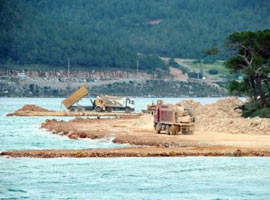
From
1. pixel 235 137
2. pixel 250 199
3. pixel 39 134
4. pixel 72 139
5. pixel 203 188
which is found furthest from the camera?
pixel 39 134

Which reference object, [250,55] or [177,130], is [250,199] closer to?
[177,130]

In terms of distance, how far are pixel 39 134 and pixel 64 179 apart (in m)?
27.8

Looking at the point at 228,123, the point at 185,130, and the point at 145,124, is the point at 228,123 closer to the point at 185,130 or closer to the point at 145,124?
the point at 185,130

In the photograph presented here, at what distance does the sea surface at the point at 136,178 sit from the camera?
32000 mm

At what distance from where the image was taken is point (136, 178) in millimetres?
35594

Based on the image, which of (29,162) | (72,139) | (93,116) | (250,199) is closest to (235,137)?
(72,139)

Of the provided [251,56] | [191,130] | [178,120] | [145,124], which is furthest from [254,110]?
[178,120]

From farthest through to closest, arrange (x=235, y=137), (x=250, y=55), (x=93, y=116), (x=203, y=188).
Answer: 1. (x=93, y=116)
2. (x=250, y=55)
3. (x=235, y=137)
4. (x=203, y=188)

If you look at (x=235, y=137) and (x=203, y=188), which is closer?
(x=203, y=188)

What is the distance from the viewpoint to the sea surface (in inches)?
1260

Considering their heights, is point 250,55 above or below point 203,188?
above

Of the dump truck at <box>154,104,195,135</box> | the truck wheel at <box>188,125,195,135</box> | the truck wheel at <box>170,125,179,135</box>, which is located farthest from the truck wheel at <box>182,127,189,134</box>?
the truck wheel at <box>170,125,179,135</box>

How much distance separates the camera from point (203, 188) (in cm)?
3331

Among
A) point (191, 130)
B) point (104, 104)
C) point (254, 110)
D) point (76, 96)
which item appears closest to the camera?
point (191, 130)
